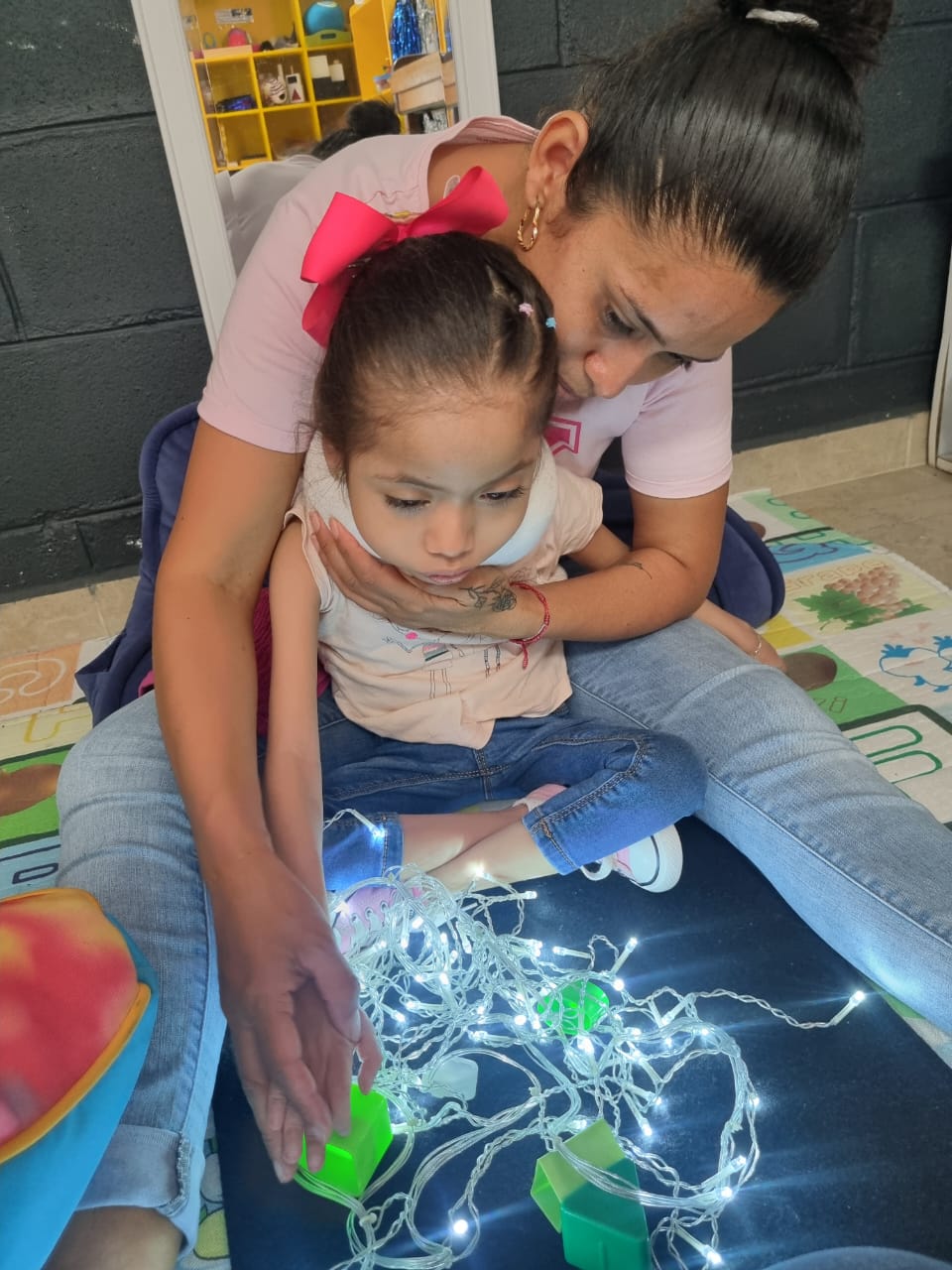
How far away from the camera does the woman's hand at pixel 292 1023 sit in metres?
0.48

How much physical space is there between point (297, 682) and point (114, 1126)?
0.39m

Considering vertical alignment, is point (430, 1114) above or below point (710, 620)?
below

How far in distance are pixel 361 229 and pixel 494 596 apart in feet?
1.12

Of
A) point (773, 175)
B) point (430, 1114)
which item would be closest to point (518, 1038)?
point (430, 1114)

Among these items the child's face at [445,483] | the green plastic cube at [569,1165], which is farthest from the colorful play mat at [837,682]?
the child's face at [445,483]

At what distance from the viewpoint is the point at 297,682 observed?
2.80 ft

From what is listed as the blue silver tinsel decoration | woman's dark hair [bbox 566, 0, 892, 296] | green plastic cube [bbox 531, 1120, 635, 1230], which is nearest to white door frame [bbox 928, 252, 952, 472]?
the blue silver tinsel decoration

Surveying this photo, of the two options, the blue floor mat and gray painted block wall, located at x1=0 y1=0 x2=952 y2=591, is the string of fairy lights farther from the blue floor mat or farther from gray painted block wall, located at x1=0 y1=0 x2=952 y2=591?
gray painted block wall, located at x1=0 y1=0 x2=952 y2=591

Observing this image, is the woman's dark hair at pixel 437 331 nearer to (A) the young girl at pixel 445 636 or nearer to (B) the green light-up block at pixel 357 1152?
(A) the young girl at pixel 445 636

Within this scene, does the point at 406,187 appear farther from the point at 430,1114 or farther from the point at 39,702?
the point at 39,702

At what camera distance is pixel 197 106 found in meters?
1.43

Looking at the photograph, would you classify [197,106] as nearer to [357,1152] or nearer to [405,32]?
[405,32]

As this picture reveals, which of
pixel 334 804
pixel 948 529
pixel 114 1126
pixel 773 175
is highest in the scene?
pixel 773 175

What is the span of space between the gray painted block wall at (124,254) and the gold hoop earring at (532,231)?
0.92m
